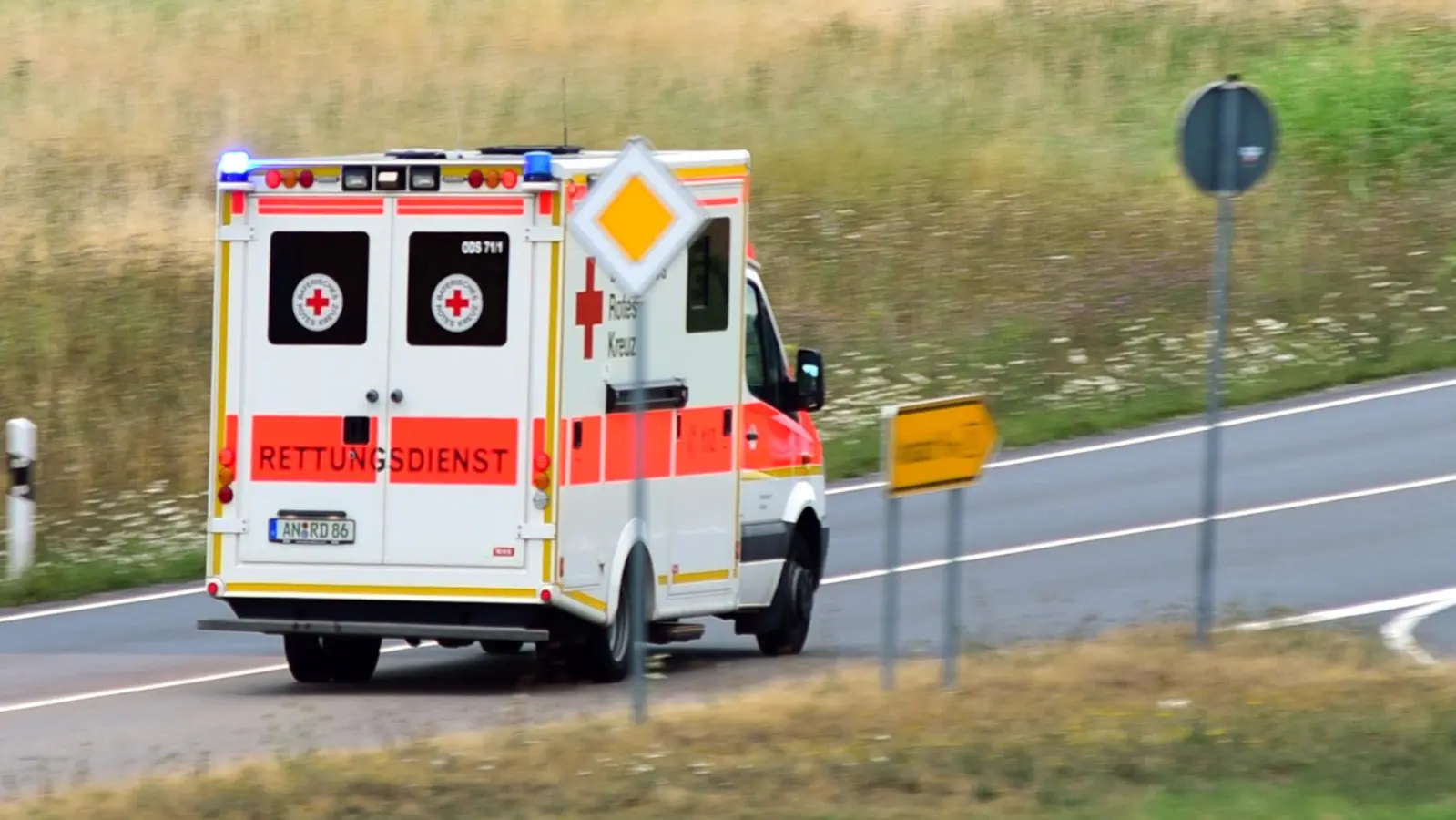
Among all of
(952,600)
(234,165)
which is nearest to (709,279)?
(234,165)

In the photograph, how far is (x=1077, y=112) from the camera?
1388 inches

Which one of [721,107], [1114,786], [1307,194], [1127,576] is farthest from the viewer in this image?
[721,107]

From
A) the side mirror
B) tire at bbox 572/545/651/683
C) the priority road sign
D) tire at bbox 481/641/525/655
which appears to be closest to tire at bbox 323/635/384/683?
tire at bbox 481/641/525/655

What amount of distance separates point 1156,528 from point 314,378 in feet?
25.0

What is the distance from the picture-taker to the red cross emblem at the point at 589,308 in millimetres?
13484

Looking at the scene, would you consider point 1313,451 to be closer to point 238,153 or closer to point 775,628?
point 775,628

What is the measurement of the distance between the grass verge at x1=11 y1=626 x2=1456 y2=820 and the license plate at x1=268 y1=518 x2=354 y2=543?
241 centimetres

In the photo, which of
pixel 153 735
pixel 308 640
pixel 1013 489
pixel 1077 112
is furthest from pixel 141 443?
pixel 1077 112

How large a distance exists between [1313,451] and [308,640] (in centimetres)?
1001

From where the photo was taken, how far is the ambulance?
→ 43.8 feet

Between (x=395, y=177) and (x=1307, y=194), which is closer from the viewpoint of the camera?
(x=395, y=177)

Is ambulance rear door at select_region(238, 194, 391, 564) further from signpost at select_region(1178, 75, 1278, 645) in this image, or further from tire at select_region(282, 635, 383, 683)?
signpost at select_region(1178, 75, 1278, 645)

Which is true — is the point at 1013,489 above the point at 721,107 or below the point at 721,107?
below

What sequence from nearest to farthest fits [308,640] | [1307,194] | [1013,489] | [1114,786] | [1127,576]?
[1114,786], [308,640], [1127,576], [1013,489], [1307,194]
